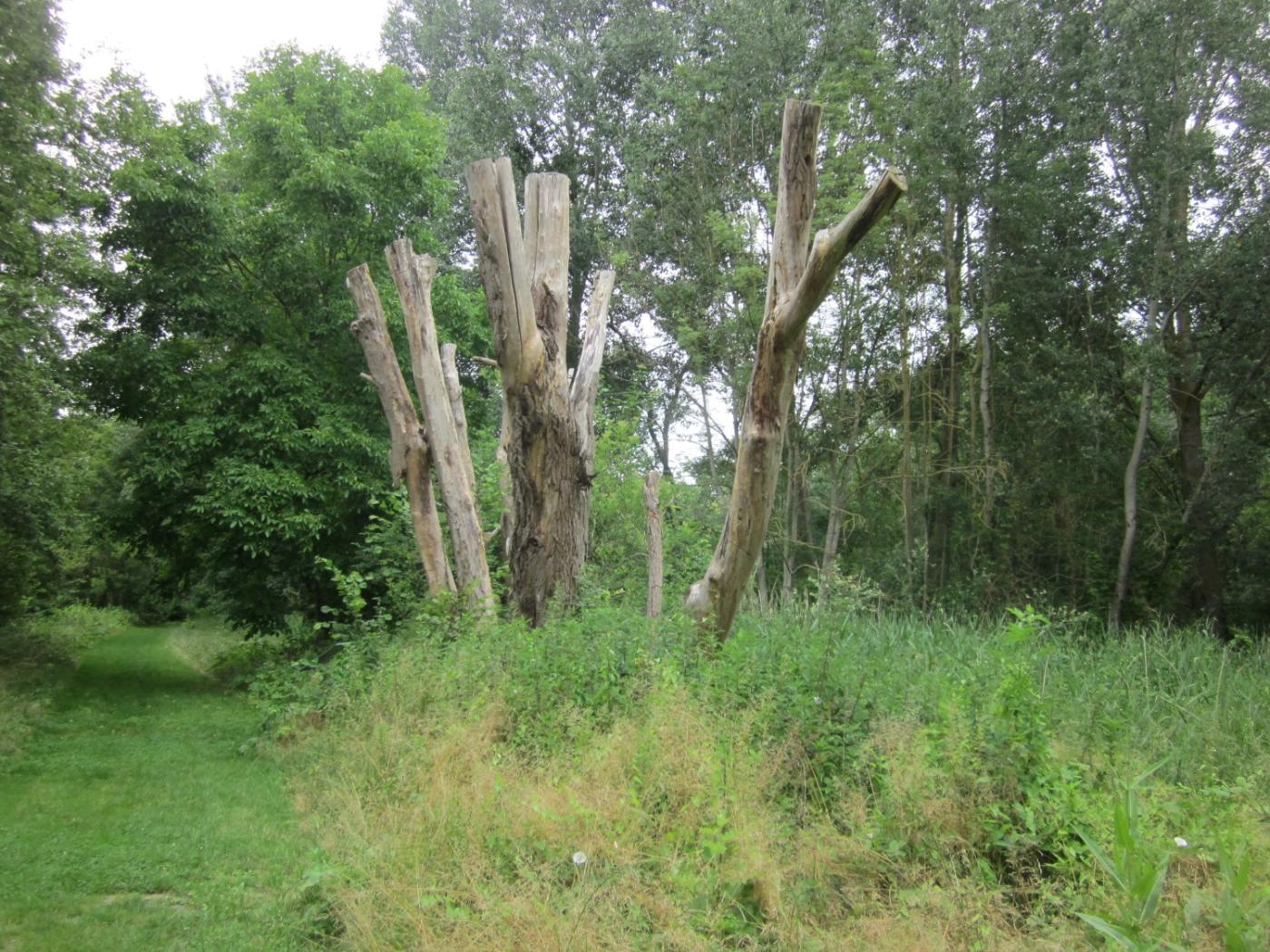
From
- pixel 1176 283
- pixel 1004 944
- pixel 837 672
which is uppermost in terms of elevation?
pixel 1176 283

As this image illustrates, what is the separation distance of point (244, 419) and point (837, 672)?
36.2 ft

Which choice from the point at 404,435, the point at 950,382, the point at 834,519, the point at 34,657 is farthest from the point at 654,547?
the point at 34,657

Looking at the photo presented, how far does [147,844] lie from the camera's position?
18.0 ft

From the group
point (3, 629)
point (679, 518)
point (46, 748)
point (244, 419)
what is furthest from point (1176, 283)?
point (3, 629)

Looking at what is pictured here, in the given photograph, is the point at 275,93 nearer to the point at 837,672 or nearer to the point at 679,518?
the point at 679,518

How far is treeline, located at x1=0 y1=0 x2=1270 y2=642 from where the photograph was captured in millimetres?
12719

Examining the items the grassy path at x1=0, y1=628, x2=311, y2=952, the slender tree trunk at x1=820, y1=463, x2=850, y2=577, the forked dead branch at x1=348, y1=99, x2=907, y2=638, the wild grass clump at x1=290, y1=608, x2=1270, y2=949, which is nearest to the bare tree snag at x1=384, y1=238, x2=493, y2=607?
the forked dead branch at x1=348, y1=99, x2=907, y2=638

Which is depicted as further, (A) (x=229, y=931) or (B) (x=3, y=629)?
(B) (x=3, y=629)

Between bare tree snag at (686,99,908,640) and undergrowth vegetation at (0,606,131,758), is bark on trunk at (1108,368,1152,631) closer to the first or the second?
bare tree snag at (686,99,908,640)

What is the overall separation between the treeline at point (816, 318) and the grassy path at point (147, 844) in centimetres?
292

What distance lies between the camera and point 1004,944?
10.1 ft

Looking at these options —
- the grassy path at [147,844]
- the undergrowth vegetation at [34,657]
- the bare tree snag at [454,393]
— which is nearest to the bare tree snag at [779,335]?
the grassy path at [147,844]

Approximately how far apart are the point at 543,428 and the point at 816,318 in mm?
10853

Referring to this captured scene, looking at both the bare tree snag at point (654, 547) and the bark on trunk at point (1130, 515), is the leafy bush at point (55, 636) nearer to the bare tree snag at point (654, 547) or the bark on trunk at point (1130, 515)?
the bare tree snag at point (654, 547)
